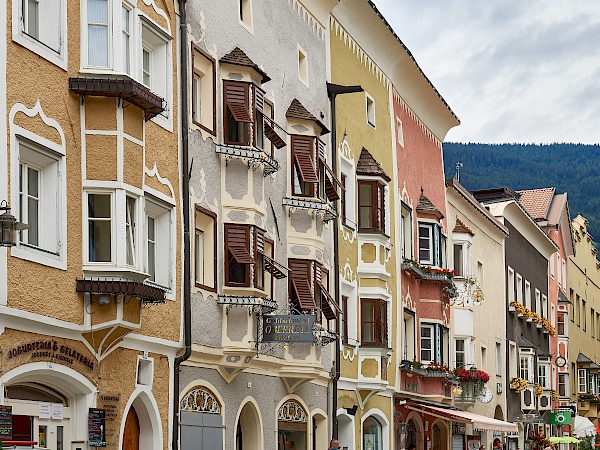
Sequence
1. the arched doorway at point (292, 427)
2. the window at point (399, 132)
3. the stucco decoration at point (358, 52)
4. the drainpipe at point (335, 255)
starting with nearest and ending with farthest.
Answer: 1. the arched doorway at point (292, 427)
2. the drainpipe at point (335, 255)
3. the stucco decoration at point (358, 52)
4. the window at point (399, 132)

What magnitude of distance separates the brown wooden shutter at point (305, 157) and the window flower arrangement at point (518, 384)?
28.5 meters

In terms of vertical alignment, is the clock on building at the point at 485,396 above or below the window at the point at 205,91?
below

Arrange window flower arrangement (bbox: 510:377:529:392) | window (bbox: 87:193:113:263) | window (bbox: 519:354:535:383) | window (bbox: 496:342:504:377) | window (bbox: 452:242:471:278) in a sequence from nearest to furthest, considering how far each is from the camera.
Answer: window (bbox: 87:193:113:263) < window (bbox: 452:242:471:278) < window (bbox: 496:342:504:377) < window flower arrangement (bbox: 510:377:529:392) < window (bbox: 519:354:535:383)

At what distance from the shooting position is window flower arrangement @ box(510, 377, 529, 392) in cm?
5562

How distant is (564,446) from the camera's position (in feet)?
239

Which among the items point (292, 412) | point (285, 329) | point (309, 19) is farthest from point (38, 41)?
point (309, 19)

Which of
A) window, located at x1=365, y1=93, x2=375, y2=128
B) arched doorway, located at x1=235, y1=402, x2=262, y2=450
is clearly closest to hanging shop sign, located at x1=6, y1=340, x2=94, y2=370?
arched doorway, located at x1=235, y1=402, x2=262, y2=450

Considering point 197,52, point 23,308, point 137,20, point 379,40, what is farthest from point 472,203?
point 23,308

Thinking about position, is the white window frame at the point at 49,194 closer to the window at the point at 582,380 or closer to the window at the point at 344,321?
the window at the point at 344,321

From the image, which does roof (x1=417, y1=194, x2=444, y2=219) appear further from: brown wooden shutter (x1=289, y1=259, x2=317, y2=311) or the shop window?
the shop window

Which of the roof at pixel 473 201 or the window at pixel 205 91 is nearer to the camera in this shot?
the window at pixel 205 91

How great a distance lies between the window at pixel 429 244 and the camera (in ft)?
137

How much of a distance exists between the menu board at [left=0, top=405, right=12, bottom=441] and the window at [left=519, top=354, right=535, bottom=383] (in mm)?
43747

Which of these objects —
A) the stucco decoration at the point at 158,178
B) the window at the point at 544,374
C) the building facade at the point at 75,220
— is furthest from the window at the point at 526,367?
the building facade at the point at 75,220
